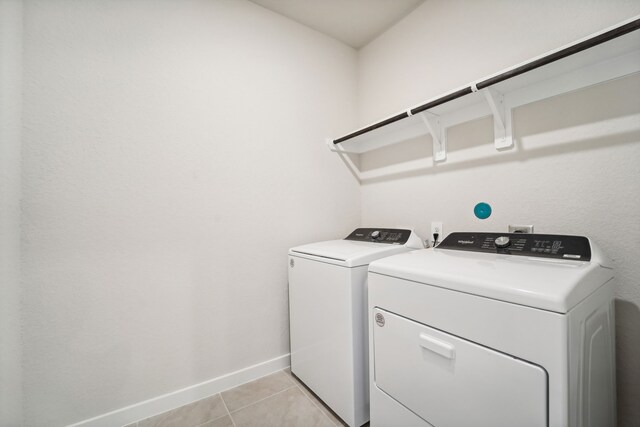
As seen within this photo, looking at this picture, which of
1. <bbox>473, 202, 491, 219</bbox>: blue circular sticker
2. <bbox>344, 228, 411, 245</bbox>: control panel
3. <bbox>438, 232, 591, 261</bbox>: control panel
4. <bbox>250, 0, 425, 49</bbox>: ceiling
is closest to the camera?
<bbox>438, 232, 591, 261</bbox>: control panel

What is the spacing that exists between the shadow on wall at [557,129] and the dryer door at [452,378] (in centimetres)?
104

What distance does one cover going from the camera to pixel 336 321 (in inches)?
50.4

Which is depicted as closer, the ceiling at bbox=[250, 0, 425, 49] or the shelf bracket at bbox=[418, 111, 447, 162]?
the shelf bracket at bbox=[418, 111, 447, 162]

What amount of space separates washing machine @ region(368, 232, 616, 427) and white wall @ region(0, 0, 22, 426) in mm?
1541

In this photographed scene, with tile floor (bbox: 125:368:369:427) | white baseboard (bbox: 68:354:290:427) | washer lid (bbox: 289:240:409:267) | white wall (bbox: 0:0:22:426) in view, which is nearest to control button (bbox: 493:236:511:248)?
washer lid (bbox: 289:240:409:267)

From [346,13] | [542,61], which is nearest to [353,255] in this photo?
[542,61]

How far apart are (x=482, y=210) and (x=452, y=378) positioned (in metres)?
0.96

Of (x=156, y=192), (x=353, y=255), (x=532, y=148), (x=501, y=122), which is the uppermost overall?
(x=501, y=122)

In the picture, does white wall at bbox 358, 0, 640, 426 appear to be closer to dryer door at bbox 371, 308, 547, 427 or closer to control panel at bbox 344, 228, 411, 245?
control panel at bbox 344, 228, 411, 245

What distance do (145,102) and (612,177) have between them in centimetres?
222

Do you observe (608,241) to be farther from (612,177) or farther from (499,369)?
(499,369)

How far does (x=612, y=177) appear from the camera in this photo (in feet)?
3.43

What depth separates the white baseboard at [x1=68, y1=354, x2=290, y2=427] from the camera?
1.27 m

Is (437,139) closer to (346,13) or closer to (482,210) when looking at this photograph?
(482,210)
